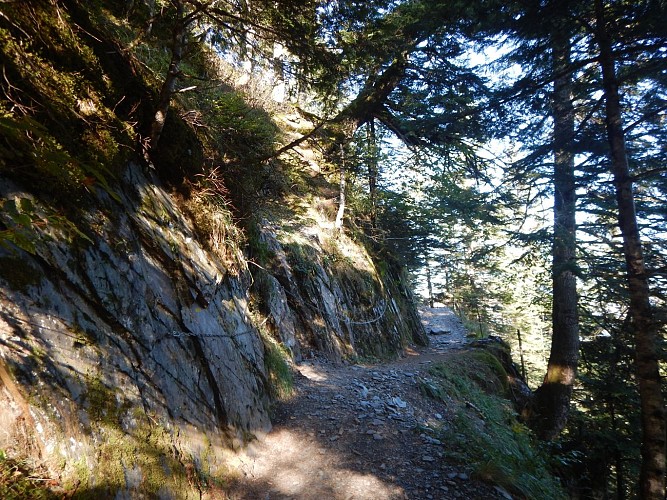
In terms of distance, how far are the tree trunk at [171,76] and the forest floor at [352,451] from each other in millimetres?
4242

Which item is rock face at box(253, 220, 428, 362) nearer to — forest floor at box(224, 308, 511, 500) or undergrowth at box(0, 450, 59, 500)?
forest floor at box(224, 308, 511, 500)

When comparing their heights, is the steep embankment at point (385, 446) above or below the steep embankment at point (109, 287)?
below

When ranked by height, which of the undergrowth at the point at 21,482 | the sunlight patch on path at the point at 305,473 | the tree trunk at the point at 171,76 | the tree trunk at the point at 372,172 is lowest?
the sunlight patch on path at the point at 305,473

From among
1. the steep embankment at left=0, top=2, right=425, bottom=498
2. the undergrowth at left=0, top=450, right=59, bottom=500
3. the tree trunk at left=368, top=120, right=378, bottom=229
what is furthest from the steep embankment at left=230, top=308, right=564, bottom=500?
the tree trunk at left=368, top=120, right=378, bottom=229

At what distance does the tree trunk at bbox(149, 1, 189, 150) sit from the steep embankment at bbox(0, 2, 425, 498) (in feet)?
0.78

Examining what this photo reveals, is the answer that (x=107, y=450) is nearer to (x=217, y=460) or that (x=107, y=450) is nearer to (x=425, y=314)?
(x=217, y=460)

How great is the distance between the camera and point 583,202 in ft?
31.7

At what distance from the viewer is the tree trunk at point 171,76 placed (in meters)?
3.57

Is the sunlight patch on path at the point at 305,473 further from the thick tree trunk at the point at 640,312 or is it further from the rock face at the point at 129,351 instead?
the thick tree trunk at the point at 640,312

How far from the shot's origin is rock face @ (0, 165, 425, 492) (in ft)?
6.53

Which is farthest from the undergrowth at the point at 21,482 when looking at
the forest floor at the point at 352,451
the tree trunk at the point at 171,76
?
the tree trunk at the point at 171,76

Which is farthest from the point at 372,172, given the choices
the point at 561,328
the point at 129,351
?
the point at 129,351

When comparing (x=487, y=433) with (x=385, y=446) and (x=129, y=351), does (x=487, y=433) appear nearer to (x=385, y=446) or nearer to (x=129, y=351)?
(x=385, y=446)

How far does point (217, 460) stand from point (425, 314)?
24.9 metres
